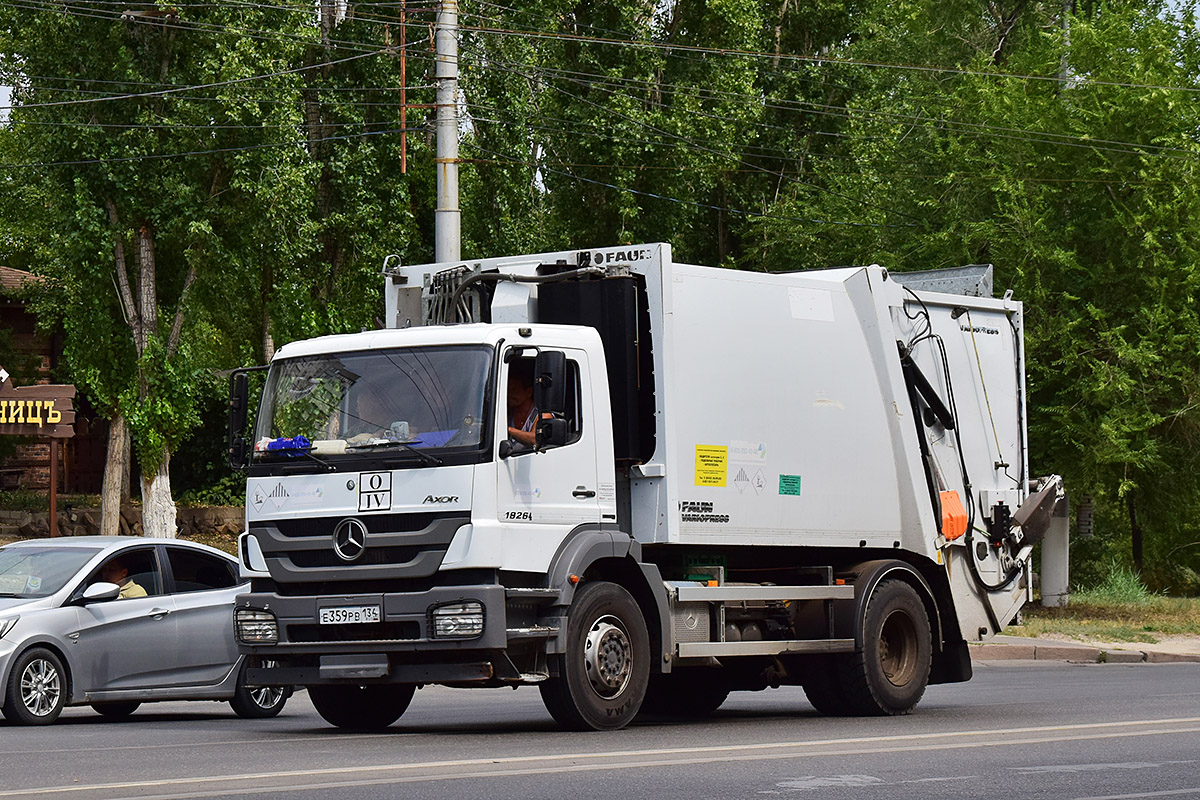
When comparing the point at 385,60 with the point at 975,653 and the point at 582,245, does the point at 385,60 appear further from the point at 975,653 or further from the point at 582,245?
the point at 975,653

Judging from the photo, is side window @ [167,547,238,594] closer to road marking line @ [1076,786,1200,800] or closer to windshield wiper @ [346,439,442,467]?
windshield wiper @ [346,439,442,467]

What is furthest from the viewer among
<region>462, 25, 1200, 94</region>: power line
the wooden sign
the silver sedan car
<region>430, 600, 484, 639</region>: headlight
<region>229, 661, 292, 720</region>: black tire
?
<region>462, 25, 1200, 94</region>: power line

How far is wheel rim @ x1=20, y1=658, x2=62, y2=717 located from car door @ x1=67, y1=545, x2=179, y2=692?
0.17 meters

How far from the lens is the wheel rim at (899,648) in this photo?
13805mm

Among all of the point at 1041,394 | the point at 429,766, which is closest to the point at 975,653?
the point at 1041,394

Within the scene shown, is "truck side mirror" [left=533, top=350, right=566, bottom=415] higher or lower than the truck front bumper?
higher

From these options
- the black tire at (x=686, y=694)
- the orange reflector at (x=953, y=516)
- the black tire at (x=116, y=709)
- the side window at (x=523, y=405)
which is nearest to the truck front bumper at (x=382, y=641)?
the side window at (x=523, y=405)

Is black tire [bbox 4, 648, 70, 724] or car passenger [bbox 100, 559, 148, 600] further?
car passenger [bbox 100, 559, 148, 600]

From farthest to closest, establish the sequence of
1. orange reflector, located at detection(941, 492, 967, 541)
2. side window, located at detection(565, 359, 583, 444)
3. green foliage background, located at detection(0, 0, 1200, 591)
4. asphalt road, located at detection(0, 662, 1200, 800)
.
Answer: green foliage background, located at detection(0, 0, 1200, 591)
orange reflector, located at detection(941, 492, 967, 541)
side window, located at detection(565, 359, 583, 444)
asphalt road, located at detection(0, 662, 1200, 800)

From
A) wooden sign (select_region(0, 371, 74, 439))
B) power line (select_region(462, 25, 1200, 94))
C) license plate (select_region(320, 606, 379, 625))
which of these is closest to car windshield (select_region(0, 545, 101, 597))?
license plate (select_region(320, 606, 379, 625))

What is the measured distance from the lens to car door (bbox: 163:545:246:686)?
1424 cm

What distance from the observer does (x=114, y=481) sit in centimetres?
3616

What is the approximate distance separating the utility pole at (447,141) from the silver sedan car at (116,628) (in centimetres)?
486

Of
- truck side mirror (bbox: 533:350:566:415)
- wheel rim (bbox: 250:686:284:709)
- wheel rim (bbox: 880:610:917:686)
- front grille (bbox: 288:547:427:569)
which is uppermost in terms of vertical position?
truck side mirror (bbox: 533:350:566:415)
